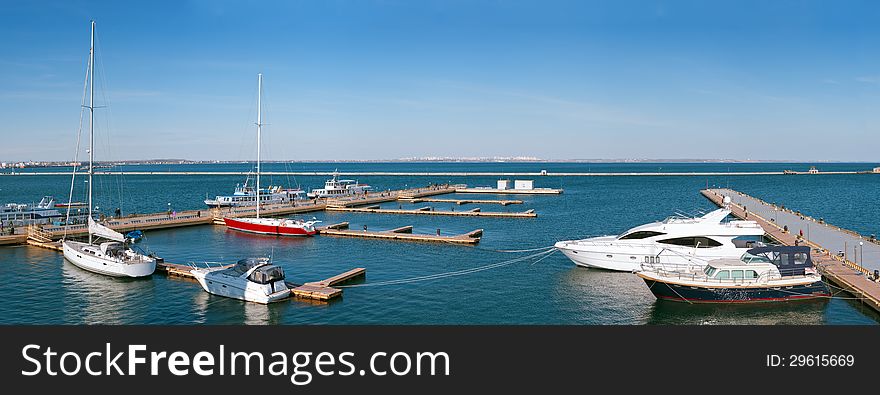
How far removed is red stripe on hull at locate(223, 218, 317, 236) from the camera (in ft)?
174

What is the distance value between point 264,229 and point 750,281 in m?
41.4

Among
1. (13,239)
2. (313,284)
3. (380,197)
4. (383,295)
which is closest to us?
(383,295)

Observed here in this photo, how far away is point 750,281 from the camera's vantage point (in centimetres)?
2817

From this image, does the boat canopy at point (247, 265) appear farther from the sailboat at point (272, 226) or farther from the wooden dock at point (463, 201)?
the wooden dock at point (463, 201)

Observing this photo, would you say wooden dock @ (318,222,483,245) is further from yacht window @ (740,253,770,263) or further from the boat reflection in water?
yacht window @ (740,253,770,263)

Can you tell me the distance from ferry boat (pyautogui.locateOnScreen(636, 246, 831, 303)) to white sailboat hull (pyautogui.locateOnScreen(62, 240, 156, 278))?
93.7 ft

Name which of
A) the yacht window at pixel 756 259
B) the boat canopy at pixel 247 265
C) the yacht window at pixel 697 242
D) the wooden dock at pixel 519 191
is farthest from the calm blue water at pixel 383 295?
the wooden dock at pixel 519 191

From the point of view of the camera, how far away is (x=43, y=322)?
26.1m

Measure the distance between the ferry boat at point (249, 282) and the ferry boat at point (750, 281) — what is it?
736 inches

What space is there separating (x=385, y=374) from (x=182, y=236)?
1846 inches

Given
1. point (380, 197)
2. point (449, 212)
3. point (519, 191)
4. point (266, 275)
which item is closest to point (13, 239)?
point (266, 275)

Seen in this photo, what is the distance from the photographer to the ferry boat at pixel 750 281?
28.2 m

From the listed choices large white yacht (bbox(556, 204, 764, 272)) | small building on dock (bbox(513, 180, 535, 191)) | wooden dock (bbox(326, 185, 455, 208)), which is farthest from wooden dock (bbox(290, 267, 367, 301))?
small building on dock (bbox(513, 180, 535, 191))

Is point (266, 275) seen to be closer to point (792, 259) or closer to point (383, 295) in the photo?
point (383, 295)
